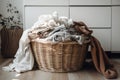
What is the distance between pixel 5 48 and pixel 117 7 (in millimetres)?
1362

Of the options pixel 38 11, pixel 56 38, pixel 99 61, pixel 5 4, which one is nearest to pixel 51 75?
pixel 56 38

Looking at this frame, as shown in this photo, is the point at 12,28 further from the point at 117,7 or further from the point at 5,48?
the point at 117,7

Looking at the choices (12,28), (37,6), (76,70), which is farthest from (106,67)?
(12,28)

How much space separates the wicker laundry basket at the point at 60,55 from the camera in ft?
6.62

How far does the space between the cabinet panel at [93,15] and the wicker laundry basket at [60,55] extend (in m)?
0.66

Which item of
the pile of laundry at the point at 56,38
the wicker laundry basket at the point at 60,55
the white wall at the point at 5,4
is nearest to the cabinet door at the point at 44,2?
the white wall at the point at 5,4

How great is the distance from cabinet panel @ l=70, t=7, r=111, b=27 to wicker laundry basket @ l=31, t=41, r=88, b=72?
2.15ft

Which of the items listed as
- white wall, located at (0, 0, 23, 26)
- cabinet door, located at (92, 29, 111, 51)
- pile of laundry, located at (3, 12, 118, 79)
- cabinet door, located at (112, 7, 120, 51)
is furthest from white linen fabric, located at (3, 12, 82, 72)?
white wall, located at (0, 0, 23, 26)

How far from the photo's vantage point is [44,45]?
2.06 metres

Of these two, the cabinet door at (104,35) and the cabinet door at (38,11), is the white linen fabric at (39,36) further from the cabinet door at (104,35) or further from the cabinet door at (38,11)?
the cabinet door at (104,35)

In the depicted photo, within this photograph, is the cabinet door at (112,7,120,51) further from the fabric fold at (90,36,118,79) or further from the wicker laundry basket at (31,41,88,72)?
the wicker laundry basket at (31,41,88,72)

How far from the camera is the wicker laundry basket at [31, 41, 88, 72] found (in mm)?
2018

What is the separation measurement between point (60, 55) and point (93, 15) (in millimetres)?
874

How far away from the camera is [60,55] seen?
6.68 ft
